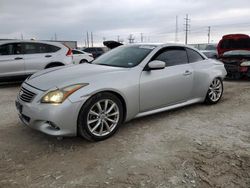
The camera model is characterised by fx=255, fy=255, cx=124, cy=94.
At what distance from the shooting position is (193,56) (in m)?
5.25

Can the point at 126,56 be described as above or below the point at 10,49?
below

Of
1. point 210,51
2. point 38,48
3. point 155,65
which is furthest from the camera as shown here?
point 210,51

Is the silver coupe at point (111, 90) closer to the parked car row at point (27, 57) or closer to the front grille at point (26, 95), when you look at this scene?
the front grille at point (26, 95)

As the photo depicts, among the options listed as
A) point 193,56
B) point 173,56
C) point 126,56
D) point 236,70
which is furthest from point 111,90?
point 236,70

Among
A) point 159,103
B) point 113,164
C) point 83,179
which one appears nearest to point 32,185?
point 83,179

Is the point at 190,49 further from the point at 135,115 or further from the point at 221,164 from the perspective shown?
the point at 221,164

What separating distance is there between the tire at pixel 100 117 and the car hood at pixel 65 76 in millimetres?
360

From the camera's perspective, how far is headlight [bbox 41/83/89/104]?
333 centimetres

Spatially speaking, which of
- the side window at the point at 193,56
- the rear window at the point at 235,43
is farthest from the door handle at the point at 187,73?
the rear window at the point at 235,43

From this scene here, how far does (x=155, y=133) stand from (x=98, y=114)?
97 cm

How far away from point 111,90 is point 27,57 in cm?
568

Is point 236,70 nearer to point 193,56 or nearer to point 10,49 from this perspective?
Result: point 193,56

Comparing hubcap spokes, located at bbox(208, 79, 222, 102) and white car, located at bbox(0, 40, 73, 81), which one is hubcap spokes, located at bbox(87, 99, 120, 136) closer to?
hubcap spokes, located at bbox(208, 79, 222, 102)

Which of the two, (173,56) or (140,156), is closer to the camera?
(140,156)
